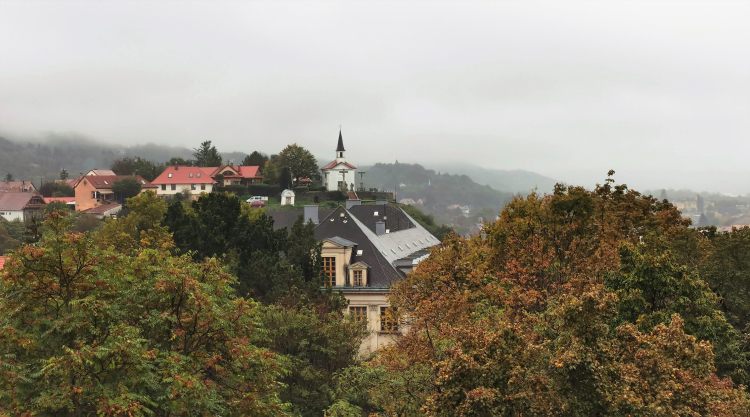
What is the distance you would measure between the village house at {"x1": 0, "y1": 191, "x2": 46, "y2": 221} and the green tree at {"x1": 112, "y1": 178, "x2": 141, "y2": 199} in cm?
1487

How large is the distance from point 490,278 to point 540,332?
35.6 ft

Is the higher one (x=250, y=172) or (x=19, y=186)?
(x=250, y=172)

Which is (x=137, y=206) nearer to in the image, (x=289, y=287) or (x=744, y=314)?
(x=289, y=287)

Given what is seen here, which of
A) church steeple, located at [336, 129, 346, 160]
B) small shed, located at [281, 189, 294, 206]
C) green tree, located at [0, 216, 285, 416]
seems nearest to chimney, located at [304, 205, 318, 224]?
green tree, located at [0, 216, 285, 416]

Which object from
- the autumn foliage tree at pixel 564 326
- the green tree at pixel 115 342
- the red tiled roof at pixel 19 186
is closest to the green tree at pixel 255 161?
the red tiled roof at pixel 19 186

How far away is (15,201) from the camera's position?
452 feet

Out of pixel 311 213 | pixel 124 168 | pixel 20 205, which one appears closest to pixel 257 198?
pixel 20 205

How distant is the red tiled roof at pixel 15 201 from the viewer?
446 feet

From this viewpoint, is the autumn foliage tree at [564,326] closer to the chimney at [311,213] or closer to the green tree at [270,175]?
the chimney at [311,213]

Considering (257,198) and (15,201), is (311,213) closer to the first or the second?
(257,198)

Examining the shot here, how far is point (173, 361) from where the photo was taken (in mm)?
16766

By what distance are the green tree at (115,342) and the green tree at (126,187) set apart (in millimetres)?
127905

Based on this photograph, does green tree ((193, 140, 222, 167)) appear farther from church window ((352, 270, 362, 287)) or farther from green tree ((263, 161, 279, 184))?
church window ((352, 270, 362, 287))

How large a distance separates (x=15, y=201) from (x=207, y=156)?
5710 cm
